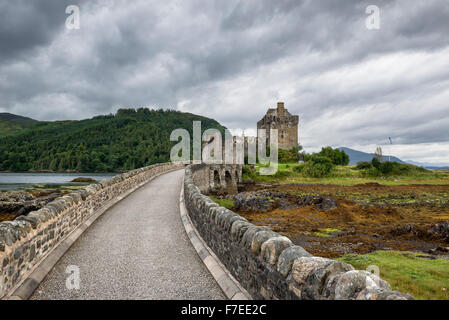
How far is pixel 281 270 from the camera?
3.49 metres

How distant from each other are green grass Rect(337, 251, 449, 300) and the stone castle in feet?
204

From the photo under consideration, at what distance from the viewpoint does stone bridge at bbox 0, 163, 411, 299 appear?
318 cm

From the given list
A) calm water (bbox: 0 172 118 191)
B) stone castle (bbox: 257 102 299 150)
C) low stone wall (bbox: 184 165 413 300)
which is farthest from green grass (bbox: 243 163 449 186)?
low stone wall (bbox: 184 165 413 300)

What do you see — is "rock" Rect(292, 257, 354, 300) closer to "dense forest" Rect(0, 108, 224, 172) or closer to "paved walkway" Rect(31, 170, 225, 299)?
"paved walkway" Rect(31, 170, 225, 299)

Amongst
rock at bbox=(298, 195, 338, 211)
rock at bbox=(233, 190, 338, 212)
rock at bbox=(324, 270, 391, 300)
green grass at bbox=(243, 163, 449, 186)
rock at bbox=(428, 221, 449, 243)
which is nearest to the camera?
rock at bbox=(324, 270, 391, 300)

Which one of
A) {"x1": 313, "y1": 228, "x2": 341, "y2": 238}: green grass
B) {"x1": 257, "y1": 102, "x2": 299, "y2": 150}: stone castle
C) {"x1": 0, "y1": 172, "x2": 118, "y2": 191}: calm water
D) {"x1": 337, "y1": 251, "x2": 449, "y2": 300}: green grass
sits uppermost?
{"x1": 257, "y1": 102, "x2": 299, "y2": 150}: stone castle

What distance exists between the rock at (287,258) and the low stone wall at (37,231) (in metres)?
3.82

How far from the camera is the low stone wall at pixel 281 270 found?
2.62 meters

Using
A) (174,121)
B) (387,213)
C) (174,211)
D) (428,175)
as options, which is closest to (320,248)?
(174,211)

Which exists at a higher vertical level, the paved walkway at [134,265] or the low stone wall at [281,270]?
the low stone wall at [281,270]

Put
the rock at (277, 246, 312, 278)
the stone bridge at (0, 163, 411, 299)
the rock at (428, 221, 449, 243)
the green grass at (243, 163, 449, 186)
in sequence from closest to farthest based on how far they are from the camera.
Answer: the stone bridge at (0, 163, 411, 299) → the rock at (277, 246, 312, 278) → the rock at (428, 221, 449, 243) → the green grass at (243, 163, 449, 186)

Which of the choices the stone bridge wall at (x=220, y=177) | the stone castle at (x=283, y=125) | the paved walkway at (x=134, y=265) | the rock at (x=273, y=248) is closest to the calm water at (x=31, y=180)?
the stone bridge wall at (x=220, y=177)
